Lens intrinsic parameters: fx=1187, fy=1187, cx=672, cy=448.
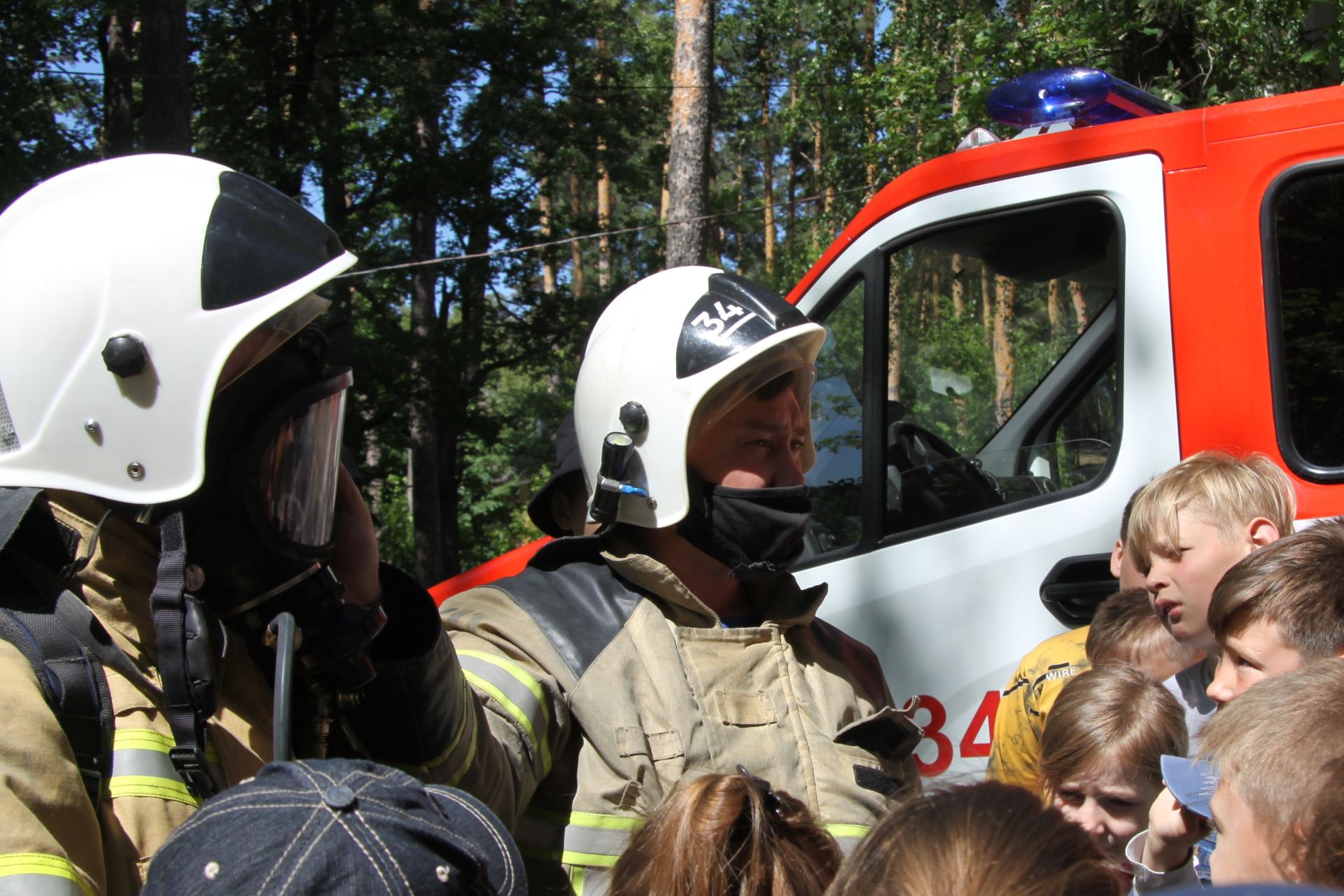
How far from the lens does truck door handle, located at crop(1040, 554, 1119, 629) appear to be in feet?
9.94

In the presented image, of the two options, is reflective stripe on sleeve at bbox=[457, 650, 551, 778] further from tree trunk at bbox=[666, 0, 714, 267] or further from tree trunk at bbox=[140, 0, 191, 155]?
tree trunk at bbox=[140, 0, 191, 155]

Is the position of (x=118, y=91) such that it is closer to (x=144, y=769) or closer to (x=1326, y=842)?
(x=144, y=769)

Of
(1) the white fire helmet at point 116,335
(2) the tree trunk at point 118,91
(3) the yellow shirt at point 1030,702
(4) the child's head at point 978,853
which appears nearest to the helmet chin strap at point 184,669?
(1) the white fire helmet at point 116,335

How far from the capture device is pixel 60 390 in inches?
59.8

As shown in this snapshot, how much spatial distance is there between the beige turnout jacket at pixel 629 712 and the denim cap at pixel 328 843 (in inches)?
22.7

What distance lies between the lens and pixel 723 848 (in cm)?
140

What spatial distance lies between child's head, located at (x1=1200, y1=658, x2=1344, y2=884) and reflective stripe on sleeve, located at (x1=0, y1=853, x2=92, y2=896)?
3.75 ft

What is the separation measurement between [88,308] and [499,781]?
2.91 ft

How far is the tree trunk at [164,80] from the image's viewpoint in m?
10.5

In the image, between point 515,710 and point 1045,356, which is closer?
point 515,710

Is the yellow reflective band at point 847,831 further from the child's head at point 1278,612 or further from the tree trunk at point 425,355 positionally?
the tree trunk at point 425,355

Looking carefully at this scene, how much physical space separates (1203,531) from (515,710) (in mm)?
1475

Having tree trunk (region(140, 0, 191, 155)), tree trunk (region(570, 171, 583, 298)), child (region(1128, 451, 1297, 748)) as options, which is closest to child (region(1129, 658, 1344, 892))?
child (region(1128, 451, 1297, 748))

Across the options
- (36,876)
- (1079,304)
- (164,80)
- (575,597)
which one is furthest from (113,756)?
(164,80)
